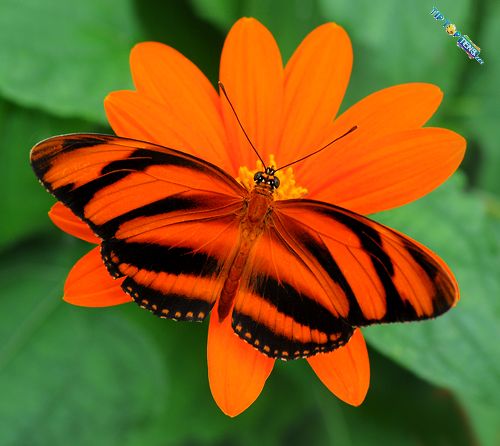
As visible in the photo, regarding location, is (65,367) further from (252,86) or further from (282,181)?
(252,86)

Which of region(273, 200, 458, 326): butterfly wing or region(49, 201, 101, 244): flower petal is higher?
region(273, 200, 458, 326): butterfly wing

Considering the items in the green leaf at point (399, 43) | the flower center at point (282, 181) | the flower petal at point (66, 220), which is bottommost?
the flower petal at point (66, 220)

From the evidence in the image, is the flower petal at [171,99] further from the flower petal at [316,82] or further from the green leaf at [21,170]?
the green leaf at [21,170]

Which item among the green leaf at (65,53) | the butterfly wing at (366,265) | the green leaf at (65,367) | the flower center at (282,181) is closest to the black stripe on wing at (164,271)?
the butterfly wing at (366,265)

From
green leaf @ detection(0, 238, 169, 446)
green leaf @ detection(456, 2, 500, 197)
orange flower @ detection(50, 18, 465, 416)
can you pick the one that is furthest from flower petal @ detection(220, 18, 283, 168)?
green leaf @ detection(456, 2, 500, 197)

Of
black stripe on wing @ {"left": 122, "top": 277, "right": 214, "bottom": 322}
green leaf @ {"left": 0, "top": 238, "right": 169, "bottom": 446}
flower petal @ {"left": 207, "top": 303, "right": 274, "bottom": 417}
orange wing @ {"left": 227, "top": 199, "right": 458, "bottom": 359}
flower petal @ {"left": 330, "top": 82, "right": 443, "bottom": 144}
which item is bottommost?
green leaf @ {"left": 0, "top": 238, "right": 169, "bottom": 446}

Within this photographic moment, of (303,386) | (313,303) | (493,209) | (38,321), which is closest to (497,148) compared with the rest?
(493,209)

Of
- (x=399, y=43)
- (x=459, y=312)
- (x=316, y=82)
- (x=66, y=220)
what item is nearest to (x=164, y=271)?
(x=66, y=220)

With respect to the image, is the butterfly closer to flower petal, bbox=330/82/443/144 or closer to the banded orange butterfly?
the banded orange butterfly
